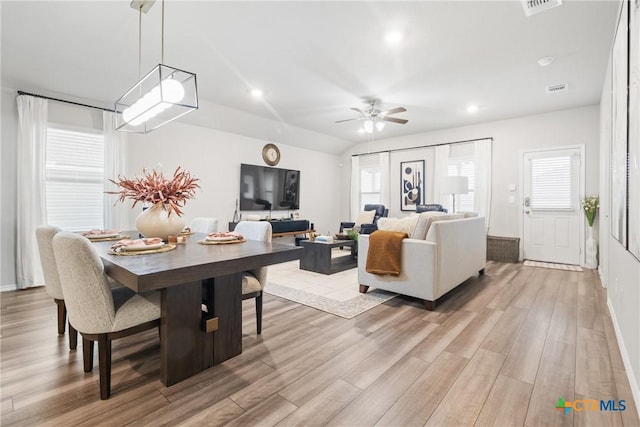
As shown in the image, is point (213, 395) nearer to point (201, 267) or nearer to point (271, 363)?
point (271, 363)

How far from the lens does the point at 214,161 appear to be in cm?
578

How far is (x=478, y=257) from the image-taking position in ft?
13.9

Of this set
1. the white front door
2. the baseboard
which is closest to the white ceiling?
the white front door

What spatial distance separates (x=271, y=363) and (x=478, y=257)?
340 cm

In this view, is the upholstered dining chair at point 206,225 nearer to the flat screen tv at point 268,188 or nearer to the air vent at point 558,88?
the flat screen tv at point 268,188

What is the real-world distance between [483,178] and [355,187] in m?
3.16

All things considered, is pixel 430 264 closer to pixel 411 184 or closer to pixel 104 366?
pixel 104 366

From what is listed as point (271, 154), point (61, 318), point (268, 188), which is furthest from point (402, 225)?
A: point (271, 154)

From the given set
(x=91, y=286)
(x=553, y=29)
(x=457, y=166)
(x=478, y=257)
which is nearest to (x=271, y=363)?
(x=91, y=286)

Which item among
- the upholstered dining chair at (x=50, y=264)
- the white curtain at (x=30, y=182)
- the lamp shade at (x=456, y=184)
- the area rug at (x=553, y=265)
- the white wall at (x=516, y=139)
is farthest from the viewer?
the lamp shade at (x=456, y=184)

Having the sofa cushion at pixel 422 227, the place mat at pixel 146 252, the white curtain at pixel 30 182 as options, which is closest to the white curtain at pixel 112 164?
the white curtain at pixel 30 182

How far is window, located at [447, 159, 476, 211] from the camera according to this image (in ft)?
20.7

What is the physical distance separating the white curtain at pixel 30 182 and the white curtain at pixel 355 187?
621 cm

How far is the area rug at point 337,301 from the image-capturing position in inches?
117
